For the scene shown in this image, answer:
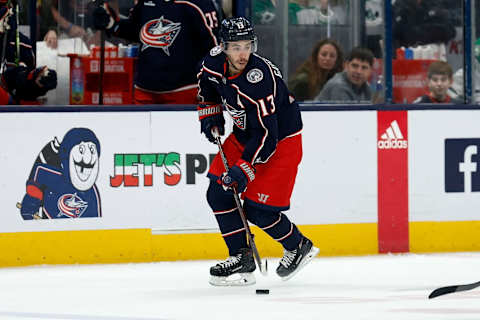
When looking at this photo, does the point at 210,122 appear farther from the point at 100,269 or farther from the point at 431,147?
the point at 431,147

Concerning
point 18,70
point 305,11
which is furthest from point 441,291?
point 18,70

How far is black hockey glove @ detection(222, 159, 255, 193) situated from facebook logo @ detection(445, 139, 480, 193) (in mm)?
1958

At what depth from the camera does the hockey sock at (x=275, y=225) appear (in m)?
5.09

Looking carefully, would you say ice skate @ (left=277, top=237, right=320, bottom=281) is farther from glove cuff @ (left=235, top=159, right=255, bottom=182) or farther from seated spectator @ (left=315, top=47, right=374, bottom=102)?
seated spectator @ (left=315, top=47, right=374, bottom=102)

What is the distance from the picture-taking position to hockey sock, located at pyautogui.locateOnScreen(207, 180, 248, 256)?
201 inches

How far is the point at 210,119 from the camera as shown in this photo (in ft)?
16.7

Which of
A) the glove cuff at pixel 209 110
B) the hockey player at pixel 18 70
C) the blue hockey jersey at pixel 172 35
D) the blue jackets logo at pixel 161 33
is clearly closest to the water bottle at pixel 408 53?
the blue hockey jersey at pixel 172 35

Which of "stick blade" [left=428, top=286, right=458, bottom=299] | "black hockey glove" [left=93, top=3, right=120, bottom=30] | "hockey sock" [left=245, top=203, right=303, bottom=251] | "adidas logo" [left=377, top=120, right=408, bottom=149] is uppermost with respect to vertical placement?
"black hockey glove" [left=93, top=3, right=120, bottom=30]

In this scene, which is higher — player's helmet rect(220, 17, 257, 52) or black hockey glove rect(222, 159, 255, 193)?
player's helmet rect(220, 17, 257, 52)

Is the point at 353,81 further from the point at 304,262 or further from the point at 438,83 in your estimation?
the point at 304,262

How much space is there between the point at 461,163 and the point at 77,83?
2338 mm

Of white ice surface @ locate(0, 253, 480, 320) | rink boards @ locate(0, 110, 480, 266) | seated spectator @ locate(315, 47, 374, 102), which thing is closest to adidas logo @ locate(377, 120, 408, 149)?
rink boards @ locate(0, 110, 480, 266)

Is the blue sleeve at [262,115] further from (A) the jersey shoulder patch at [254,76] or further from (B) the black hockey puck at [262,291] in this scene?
(B) the black hockey puck at [262,291]

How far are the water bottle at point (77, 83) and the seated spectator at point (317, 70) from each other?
123 cm
